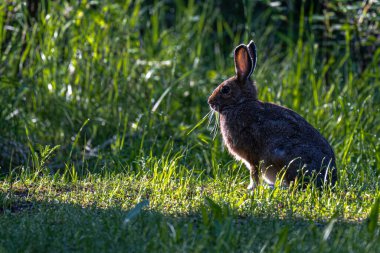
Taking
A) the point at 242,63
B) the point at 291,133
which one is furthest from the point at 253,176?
the point at 242,63

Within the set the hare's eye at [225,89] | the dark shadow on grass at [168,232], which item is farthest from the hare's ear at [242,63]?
the dark shadow on grass at [168,232]

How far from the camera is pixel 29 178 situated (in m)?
5.49

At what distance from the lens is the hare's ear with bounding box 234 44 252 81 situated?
6.11 m

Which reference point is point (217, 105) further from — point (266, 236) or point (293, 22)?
point (293, 22)

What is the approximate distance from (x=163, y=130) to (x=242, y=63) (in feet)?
5.01

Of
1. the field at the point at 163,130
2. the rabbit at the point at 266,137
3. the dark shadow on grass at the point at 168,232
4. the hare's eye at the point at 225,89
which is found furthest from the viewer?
the hare's eye at the point at 225,89

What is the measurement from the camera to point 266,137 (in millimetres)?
5652

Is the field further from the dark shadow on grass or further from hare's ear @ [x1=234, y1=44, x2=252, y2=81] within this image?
hare's ear @ [x1=234, y1=44, x2=252, y2=81]

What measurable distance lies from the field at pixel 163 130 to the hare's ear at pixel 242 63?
757 mm

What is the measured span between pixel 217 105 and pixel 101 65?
226cm

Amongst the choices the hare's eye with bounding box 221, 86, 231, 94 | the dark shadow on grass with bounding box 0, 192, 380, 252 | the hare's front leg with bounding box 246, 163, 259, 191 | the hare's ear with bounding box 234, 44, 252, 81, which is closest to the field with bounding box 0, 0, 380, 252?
the dark shadow on grass with bounding box 0, 192, 380, 252

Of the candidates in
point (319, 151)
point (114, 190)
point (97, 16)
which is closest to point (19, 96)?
point (97, 16)

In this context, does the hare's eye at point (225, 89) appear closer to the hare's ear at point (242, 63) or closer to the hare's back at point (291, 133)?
the hare's ear at point (242, 63)

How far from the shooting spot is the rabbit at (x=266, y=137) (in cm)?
543
